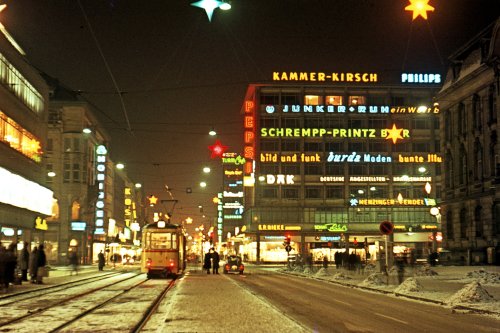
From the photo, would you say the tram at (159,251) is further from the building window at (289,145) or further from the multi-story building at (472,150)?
the building window at (289,145)

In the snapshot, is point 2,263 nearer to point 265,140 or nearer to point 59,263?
point 59,263

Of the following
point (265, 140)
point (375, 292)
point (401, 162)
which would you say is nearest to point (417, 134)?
point (401, 162)

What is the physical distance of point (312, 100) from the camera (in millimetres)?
104375

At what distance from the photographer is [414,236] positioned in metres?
103

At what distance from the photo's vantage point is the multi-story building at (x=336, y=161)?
336ft

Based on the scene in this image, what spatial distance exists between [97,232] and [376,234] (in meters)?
41.7

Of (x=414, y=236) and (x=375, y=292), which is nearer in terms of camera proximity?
(x=375, y=292)

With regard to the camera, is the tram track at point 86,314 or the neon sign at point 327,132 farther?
the neon sign at point 327,132

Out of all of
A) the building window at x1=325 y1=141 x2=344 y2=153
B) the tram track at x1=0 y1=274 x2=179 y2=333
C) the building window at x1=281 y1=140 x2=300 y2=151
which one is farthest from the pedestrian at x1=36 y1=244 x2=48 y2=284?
the building window at x1=325 y1=141 x2=344 y2=153

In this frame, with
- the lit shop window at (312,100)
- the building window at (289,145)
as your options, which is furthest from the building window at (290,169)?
the lit shop window at (312,100)

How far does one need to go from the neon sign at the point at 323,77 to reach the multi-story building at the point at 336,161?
0.15 m

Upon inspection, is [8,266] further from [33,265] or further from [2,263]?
[33,265]

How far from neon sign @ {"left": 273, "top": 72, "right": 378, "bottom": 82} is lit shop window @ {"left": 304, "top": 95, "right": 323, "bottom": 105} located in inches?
112

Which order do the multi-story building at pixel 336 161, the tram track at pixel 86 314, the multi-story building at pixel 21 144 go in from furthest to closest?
the multi-story building at pixel 336 161
the multi-story building at pixel 21 144
the tram track at pixel 86 314
